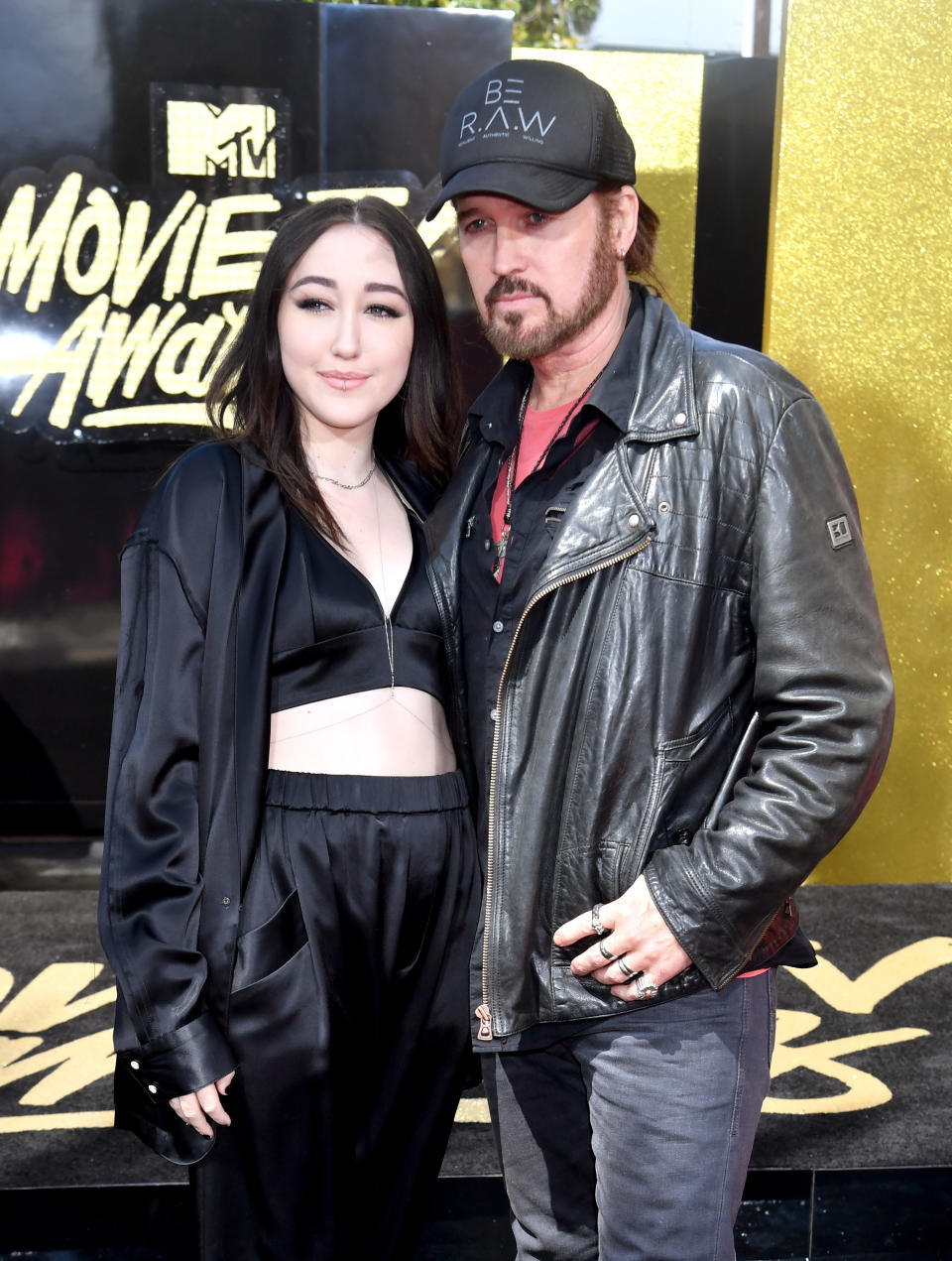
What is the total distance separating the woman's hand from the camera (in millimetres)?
1840

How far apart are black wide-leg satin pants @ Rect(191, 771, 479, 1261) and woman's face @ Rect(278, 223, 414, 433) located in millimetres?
618

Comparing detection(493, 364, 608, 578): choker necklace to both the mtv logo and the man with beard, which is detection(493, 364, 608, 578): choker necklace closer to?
the man with beard

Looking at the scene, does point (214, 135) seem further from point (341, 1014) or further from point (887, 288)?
point (341, 1014)

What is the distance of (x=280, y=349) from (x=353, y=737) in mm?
656

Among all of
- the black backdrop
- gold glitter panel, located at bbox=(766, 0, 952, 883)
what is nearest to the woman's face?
the black backdrop

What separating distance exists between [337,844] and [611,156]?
1.09 m

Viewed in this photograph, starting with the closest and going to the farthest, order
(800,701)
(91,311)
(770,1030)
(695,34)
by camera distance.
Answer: (800,701), (770,1030), (91,311), (695,34)

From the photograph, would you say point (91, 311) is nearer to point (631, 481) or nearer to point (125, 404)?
point (125, 404)

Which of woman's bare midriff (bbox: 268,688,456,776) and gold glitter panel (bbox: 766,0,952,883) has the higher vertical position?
gold glitter panel (bbox: 766,0,952,883)

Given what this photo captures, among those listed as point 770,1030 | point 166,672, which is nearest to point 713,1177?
point 770,1030

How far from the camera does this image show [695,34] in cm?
1337

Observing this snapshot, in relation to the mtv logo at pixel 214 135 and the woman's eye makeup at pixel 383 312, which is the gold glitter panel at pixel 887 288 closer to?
the mtv logo at pixel 214 135

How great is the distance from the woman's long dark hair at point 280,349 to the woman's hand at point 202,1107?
0.84 meters

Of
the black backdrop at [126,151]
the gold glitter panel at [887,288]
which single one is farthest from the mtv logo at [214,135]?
the gold glitter panel at [887,288]
